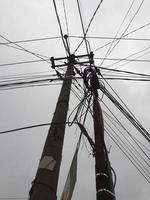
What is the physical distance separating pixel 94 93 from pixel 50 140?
5.75 ft

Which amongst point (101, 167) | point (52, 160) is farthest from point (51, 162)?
point (101, 167)

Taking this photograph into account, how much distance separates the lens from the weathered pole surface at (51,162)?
4320 mm

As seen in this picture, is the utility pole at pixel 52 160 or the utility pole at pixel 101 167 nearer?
the utility pole at pixel 101 167

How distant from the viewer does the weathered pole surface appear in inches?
170

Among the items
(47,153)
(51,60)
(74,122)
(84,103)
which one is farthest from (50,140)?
(51,60)

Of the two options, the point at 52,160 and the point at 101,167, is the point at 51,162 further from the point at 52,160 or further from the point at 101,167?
the point at 101,167

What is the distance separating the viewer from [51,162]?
4.80 meters

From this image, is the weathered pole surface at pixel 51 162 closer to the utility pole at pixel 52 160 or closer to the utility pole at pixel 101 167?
the utility pole at pixel 52 160

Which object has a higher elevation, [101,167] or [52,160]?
[52,160]

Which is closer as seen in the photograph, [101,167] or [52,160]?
[101,167]

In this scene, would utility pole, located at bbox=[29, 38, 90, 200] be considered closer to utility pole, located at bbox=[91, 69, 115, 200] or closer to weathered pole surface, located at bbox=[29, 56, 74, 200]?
weathered pole surface, located at bbox=[29, 56, 74, 200]

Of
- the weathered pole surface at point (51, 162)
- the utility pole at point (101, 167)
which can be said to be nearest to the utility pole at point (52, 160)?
the weathered pole surface at point (51, 162)

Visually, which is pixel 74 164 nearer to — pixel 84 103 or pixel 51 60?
pixel 84 103

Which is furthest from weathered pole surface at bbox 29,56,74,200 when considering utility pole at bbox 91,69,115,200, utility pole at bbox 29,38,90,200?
utility pole at bbox 91,69,115,200
